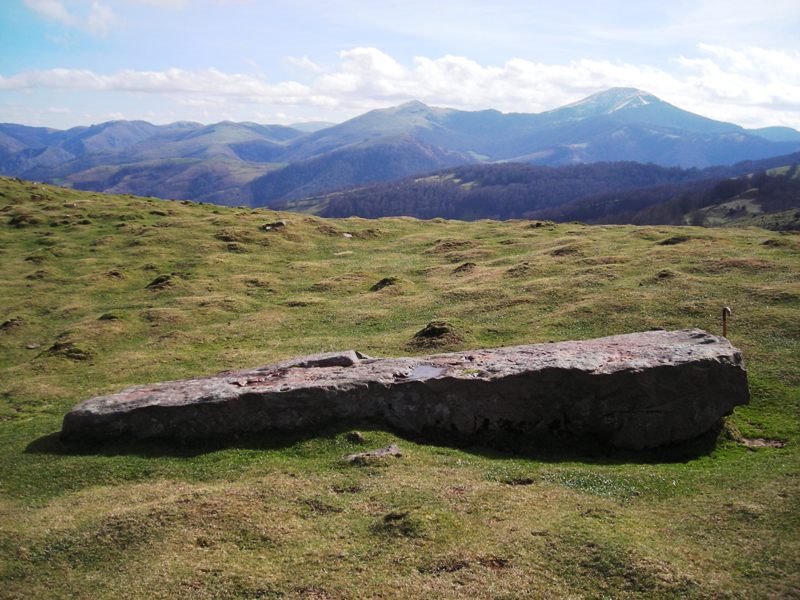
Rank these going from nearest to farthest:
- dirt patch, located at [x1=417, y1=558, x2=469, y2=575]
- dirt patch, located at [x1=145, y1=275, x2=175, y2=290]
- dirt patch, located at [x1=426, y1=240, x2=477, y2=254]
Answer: dirt patch, located at [x1=417, y1=558, x2=469, y2=575]
dirt patch, located at [x1=145, y1=275, x2=175, y2=290]
dirt patch, located at [x1=426, y1=240, x2=477, y2=254]

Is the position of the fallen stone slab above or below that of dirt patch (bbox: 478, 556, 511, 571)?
above

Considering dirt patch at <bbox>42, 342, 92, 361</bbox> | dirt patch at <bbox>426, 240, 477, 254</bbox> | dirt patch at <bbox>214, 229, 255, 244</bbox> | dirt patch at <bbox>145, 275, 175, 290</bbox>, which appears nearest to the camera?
dirt patch at <bbox>42, 342, 92, 361</bbox>

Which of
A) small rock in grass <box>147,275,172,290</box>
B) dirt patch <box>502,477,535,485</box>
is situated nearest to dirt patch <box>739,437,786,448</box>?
dirt patch <box>502,477,535,485</box>

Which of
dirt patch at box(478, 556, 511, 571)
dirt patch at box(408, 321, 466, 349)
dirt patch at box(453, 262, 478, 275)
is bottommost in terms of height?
dirt patch at box(478, 556, 511, 571)

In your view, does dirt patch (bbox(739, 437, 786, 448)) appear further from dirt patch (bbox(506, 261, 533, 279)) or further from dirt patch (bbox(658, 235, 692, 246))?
dirt patch (bbox(658, 235, 692, 246))

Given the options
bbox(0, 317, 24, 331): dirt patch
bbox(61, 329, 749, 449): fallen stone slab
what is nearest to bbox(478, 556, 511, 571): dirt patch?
bbox(61, 329, 749, 449): fallen stone slab

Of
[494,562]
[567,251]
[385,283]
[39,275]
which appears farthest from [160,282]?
[494,562]

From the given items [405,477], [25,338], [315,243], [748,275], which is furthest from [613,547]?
[315,243]

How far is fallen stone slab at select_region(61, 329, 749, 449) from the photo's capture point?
83.5 ft

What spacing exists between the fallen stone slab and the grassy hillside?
1.05m

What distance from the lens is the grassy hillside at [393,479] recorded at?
16594 mm

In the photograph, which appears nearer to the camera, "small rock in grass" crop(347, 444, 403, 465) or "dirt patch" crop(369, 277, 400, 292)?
"small rock in grass" crop(347, 444, 403, 465)

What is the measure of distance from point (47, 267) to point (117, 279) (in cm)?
943

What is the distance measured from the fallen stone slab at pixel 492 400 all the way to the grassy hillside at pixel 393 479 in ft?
3.44
